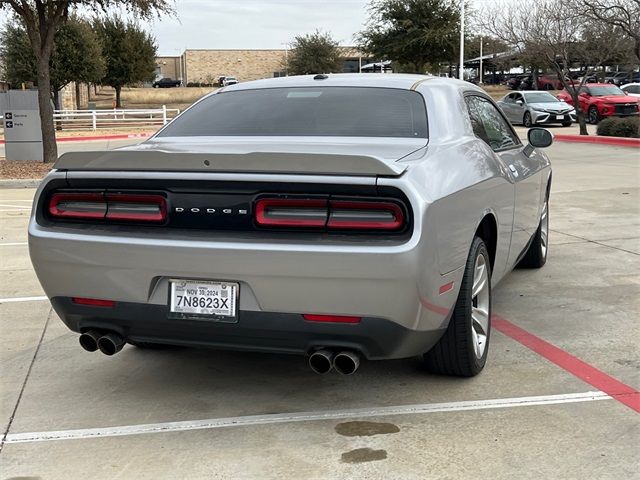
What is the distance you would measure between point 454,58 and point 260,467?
4636cm

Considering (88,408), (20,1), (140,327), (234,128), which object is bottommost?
(88,408)

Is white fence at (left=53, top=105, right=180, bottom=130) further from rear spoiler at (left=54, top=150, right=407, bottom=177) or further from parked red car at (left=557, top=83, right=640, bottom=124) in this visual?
rear spoiler at (left=54, top=150, right=407, bottom=177)

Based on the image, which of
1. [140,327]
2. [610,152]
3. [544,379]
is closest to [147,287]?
[140,327]

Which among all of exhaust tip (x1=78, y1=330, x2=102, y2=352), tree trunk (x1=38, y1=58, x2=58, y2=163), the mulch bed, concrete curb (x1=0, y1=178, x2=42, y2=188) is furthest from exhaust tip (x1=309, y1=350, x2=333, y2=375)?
tree trunk (x1=38, y1=58, x2=58, y2=163)

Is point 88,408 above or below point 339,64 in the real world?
below

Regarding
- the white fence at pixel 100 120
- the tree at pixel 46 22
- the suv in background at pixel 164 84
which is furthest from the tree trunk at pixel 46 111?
the suv in background at pixel 164 84

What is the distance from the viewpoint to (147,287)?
343 centimetres

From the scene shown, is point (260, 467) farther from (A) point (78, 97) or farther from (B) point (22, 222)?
(A) point (78, 97)

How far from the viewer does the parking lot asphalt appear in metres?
3.18

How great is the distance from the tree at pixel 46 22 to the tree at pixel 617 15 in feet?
33.5

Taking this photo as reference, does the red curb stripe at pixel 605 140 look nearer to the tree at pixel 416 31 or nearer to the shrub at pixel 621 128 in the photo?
the shrub at pixel 621 128

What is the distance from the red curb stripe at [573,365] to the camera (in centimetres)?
383

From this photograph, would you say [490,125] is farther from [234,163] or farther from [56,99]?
[56,99]

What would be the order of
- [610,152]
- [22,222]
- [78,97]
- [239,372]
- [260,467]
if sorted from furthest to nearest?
[78,97], [610,152], [22,222], [239,372], [260,467]
